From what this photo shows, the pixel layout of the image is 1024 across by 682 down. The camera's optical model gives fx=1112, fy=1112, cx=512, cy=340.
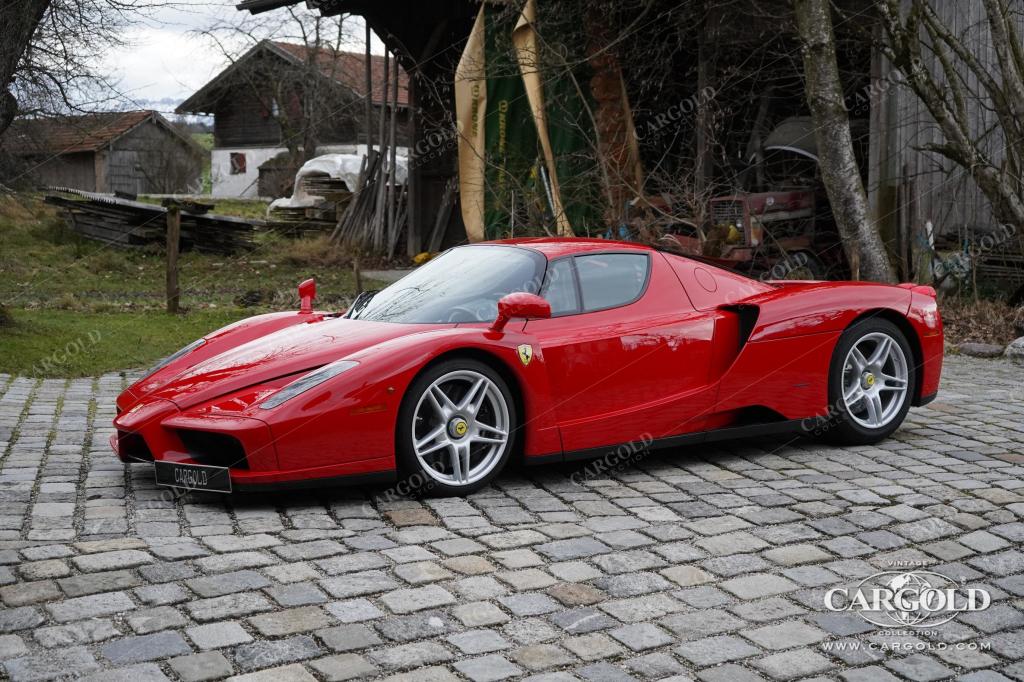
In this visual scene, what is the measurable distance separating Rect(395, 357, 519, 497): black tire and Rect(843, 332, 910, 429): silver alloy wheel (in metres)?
2.12

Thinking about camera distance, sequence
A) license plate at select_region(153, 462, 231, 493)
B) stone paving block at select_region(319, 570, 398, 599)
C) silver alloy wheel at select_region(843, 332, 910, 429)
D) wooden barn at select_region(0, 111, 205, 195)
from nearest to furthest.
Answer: stone paving block at select_region(319, 570, 398, 599), license plate at select_region(153, 462, 231, 493), silver alloy wheel at select_region(843, 332, 910, 429), wooden barn at select_region(0, 111, 205, 195)

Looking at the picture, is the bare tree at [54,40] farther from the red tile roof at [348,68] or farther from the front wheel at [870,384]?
the red tile roof at [348,68]

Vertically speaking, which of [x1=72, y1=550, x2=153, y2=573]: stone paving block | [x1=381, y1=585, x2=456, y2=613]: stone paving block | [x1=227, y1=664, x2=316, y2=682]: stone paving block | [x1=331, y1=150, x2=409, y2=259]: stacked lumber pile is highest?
[x1=331, y1=150, x2=409, y2=259]: stacked lumber pile

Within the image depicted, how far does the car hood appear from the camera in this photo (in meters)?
4.95

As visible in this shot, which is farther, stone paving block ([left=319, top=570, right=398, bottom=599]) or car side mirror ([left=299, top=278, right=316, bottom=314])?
car side mirror ([left=299, top=278, right=316, bottom=314])

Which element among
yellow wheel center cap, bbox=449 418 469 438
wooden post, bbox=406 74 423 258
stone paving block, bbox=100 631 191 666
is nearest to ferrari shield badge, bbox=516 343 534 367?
yellow wheel center cap, bbox=449 418 469 438

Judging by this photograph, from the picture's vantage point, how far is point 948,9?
12.4 m

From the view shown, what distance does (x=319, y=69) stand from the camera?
40406 millimetres

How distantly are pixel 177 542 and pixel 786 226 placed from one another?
10.1m

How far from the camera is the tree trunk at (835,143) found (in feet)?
34.4

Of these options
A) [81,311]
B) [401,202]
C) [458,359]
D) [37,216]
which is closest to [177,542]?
[458,359]

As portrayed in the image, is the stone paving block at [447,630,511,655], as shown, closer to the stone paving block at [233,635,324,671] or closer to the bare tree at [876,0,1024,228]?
the stone paving block at [233,635,324,671]

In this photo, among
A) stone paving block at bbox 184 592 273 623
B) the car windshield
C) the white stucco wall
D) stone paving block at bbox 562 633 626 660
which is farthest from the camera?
the white stucco wall

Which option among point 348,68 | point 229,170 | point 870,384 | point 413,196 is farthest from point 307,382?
point 229,170
